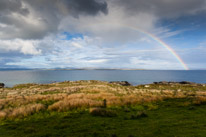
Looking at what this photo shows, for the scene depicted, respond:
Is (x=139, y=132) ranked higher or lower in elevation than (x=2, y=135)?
higher

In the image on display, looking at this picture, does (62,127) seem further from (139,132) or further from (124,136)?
(139,132)

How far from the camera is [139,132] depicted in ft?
25.9

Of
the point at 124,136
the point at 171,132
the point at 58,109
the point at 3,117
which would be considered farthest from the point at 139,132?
the point at 3,117

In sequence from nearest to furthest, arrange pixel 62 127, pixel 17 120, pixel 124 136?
pixel 124 136, pixel 62 127, pixel 17 120

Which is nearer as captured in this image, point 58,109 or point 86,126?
point 86,126

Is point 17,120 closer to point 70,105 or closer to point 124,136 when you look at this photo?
point 70,105

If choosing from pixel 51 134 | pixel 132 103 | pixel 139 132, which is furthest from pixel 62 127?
pixel 132 103

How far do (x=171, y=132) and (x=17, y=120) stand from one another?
12397 mm

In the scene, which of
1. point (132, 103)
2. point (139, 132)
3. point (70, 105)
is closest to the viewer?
point (139, 132)

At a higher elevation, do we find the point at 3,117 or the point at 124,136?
the point at 124,136

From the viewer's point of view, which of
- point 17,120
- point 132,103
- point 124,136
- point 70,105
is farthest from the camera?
point 132,103

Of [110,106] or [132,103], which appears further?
[132,103]

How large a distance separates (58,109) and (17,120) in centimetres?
386

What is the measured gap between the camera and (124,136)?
24.3 feet
